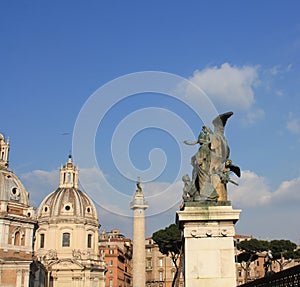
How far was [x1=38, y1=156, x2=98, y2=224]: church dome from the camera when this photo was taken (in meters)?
98.3

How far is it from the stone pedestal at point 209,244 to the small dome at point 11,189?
6329 centimetres

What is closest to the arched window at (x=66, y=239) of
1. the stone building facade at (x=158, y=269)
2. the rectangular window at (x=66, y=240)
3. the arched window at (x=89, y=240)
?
the rectangular window at (x=66, y=240)

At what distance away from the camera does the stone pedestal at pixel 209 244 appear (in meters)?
11.9

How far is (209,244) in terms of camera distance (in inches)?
475

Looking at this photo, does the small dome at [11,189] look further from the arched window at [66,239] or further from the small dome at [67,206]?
the arched window at [66,239]

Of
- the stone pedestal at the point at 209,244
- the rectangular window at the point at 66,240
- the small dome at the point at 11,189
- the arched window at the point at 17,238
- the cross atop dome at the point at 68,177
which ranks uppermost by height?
the cross atop dome at the point at 68,177

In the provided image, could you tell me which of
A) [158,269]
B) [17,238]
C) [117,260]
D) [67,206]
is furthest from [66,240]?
[158,269]

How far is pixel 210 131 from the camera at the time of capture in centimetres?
1385

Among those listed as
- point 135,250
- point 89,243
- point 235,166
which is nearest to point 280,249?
point 135,250

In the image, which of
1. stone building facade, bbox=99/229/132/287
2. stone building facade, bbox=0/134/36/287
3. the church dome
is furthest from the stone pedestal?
stone building facade, bbox=99/229/132/287

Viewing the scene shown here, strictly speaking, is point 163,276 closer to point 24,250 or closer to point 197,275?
point 24,250

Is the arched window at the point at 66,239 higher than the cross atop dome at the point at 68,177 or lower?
lower

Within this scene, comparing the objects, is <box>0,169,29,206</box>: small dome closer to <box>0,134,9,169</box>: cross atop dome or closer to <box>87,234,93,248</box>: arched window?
<box>0,134,9,169</box>: cross atop dome

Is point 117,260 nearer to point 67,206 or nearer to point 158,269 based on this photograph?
point 158,269
